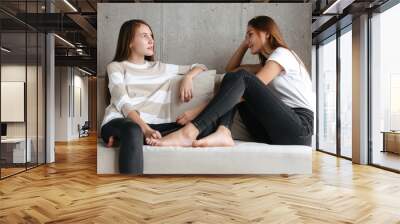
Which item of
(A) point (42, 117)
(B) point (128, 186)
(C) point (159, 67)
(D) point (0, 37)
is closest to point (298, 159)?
(C) point (159, 67)

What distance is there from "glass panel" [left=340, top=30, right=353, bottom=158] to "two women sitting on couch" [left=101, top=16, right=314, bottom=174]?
474cm

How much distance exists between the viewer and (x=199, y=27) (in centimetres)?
302

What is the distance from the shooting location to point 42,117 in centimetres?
560

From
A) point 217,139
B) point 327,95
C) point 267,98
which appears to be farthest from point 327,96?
point 217,139

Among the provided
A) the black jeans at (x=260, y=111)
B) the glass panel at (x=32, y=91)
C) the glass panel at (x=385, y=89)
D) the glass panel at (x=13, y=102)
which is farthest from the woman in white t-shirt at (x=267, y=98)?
the glass panel at (x=32, y=91)

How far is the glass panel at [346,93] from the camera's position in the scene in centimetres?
620

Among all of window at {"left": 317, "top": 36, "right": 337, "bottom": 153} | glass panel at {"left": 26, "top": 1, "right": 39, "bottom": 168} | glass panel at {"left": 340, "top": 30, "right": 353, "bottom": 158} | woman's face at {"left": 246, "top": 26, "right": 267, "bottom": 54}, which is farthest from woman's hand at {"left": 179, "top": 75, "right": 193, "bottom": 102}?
window at {"left": 317, "top": 36, "right": 337, "bottom": 153}

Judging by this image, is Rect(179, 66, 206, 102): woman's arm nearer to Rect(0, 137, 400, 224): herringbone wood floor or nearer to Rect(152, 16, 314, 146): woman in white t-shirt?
Rect(152, 16, 314, 146): woman in white t-shirt

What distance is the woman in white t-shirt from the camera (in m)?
1.19

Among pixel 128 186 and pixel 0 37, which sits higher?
pixel 0 37

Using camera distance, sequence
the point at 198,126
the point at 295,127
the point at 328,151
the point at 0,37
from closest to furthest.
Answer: the point at 198,126, the point at 295,127, the point at 0,37, the point at 328,151

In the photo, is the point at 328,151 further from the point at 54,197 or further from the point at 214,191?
the point at 54,197

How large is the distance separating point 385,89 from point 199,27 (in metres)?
3.29

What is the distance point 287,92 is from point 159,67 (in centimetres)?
65
